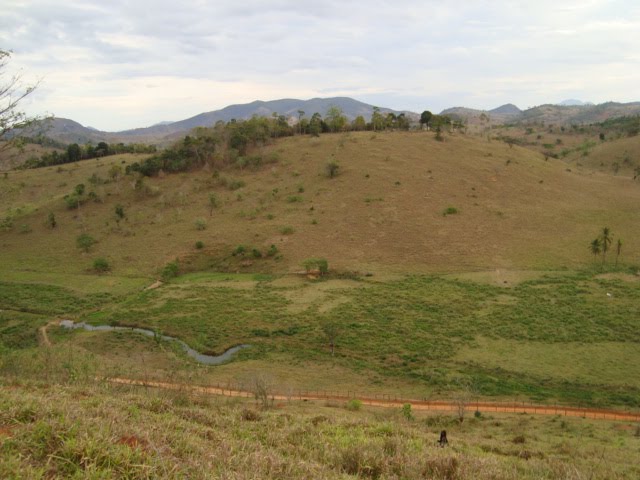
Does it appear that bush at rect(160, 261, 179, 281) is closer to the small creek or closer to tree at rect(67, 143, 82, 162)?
the small creek

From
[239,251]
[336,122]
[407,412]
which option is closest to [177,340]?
[239,251]

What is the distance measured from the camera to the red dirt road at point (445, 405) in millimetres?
21141

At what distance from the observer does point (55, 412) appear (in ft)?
28.8

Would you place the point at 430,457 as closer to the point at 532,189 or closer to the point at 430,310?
the point at 430,310

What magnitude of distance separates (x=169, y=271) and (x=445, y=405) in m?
32.9

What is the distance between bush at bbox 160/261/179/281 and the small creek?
35.4 feet

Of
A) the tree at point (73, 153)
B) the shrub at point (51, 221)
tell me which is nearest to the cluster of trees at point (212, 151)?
the shrub at point (51, 221)

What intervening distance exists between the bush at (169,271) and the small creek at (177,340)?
1080 cm

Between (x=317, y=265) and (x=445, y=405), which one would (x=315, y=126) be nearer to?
(x=317, y=265)

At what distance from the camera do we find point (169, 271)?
44938 millimetres

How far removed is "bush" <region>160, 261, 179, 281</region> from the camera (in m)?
44.4

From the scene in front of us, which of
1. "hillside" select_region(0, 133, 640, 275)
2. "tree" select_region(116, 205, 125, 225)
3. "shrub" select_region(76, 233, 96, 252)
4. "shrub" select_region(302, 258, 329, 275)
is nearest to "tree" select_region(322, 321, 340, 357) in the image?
"shrub" select_region(302, 258, 329, 275)

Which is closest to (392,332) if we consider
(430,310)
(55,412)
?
(430,310)

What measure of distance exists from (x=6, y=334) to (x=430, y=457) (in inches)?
1364
